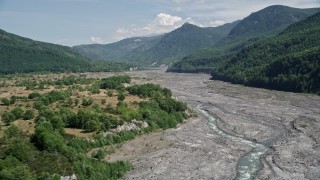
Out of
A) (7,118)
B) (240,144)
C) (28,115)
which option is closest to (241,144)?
(240,144)

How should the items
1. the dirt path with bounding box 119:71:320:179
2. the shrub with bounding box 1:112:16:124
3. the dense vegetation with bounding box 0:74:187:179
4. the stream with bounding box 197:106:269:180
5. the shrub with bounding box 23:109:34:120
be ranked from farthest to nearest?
the shrub with bounding box 23:109:34:120, the shrub with bounding box 1:112:16:124, the dirt path with bounding box 119:71:320:179, the stream with bounding box 197:106:269:180, the dense vegetation with bounding box 0:74:187:179

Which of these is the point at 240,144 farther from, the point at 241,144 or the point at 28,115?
the point at 28,115

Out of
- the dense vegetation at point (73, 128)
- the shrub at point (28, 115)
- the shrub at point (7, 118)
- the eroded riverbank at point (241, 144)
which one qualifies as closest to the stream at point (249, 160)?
the eroded riverbank at point (241, 144)

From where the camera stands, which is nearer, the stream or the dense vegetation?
the dense vegetation

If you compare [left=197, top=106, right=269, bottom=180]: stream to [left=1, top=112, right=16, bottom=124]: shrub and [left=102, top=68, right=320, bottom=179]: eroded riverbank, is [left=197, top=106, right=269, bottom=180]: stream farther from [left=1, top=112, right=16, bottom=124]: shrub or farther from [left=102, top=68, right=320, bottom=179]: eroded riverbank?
[left=1, top=112, right=16, bottom=124]: shrub

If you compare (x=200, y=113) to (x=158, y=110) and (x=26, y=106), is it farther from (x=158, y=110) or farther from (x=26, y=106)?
(x=26, y=106)

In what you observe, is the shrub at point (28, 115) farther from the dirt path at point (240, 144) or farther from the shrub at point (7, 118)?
the dirt path at point (240, 144)

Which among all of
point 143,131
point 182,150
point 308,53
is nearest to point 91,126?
point 143,131

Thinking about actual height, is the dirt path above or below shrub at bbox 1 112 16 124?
below

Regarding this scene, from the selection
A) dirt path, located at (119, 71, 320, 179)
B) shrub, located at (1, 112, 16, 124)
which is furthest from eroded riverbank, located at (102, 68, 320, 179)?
shrub, located at (1, 112, 16, 124)
